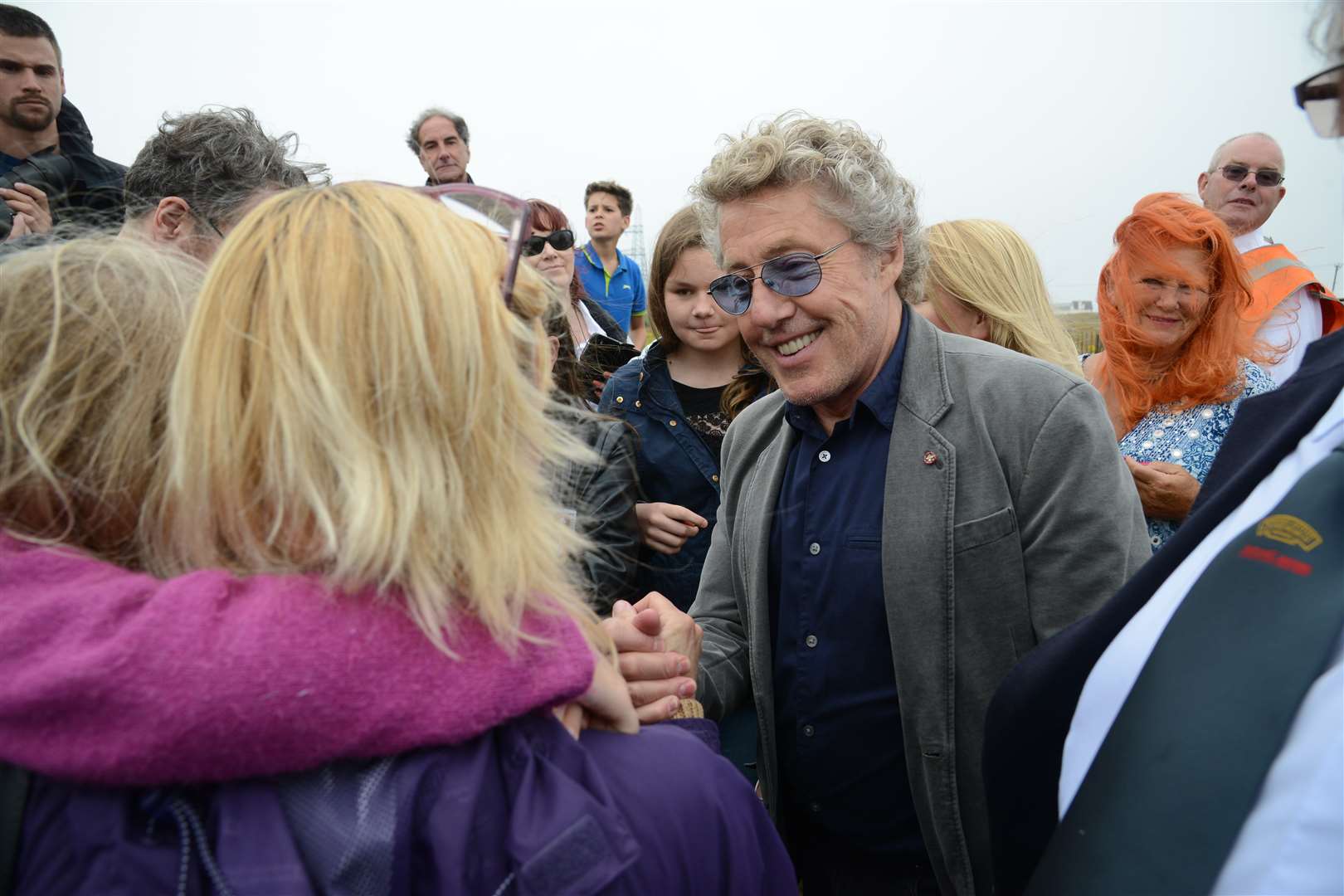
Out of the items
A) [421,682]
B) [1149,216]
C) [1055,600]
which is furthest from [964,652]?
[1149,216]

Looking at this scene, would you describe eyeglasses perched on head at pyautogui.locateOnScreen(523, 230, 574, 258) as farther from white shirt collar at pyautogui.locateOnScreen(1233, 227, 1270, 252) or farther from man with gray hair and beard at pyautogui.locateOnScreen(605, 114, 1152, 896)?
white shirt collar at pyautogui.locateOnScreen(1233, 227, 1270, 252)

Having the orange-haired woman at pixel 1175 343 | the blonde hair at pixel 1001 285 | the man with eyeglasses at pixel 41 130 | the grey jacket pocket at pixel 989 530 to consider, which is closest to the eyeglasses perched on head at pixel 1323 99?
the grey jacket pocket at pixel 989 530

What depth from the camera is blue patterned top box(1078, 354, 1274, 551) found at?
2.91m

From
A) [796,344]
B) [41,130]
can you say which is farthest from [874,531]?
[41,130]

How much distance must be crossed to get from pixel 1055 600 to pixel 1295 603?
0.93 meters

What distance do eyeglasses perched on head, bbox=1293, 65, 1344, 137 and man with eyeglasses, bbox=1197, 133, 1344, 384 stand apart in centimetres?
163

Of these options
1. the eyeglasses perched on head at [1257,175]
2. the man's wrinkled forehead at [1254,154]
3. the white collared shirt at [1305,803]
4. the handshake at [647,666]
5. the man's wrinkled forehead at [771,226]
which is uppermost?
the man's wrinkled forehead at [1254,154]

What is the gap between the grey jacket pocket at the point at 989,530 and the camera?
1802 mm

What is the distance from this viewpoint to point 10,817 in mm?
787

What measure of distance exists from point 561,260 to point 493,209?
2625mm

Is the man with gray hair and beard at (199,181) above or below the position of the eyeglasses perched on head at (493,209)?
below

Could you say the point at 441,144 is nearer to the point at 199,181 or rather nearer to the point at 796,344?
the point at 199,181

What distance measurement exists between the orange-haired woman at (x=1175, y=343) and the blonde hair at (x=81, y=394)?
9.35 feet

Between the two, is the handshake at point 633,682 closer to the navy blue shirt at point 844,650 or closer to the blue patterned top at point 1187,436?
the navy blue shirt at point 844,650
